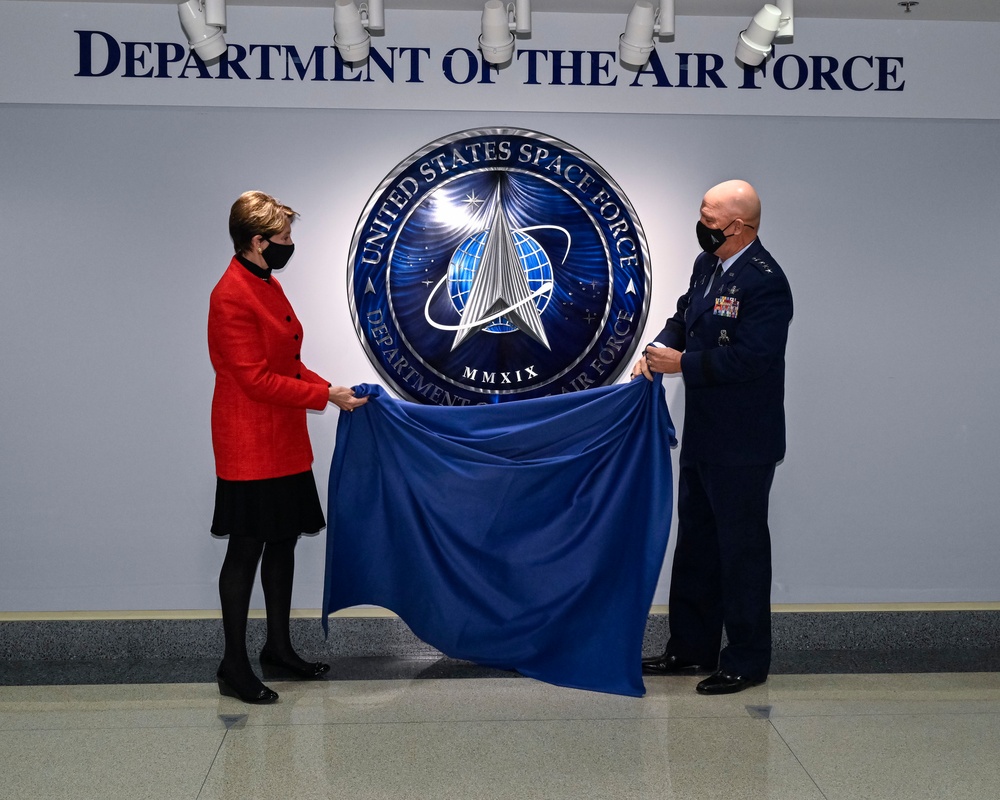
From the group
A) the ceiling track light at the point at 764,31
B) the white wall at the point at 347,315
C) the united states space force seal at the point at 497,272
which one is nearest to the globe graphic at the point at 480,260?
the united states space force seal at the point at 497,272

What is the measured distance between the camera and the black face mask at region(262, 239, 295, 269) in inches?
128

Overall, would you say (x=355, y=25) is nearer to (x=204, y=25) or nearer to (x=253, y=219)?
(x=204, y=25)

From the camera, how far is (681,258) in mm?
3836

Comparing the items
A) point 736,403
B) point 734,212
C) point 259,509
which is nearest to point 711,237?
point 734,212

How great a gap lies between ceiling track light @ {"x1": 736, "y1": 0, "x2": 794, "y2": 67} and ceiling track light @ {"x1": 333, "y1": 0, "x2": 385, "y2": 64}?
4.18 ft

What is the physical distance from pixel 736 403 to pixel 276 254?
1580 millimetres

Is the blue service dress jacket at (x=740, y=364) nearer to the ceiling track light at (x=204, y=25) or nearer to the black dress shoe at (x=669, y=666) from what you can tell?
the black dress shoe at (x=669, y=666)

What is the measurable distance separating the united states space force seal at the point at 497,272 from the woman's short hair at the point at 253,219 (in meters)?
0.57

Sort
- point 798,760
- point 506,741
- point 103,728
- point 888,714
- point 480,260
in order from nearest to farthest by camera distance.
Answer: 1. point 798,760
2. point 506,741
3. point 103,728
4. point 888,714
5. point 480,260

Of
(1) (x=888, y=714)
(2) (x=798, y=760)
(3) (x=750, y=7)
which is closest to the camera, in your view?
(2) (x=798, y=760)

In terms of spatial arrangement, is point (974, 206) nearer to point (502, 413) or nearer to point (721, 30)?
point (721, 30)

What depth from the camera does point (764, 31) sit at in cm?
345

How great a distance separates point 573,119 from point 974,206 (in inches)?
63.1

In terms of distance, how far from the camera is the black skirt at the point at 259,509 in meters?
3.21
